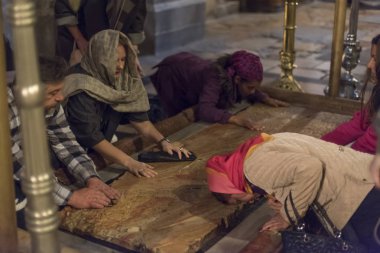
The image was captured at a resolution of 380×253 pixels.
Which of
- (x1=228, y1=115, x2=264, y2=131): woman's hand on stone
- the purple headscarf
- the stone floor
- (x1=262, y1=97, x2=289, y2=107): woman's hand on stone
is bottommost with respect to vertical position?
the stone floor

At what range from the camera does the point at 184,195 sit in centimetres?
256

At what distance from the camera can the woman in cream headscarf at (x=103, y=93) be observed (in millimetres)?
2703

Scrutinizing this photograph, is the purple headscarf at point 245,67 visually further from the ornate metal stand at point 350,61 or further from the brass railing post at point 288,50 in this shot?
the ornate metal stand at point 350,61

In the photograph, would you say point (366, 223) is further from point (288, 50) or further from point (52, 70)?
point (288, 50)

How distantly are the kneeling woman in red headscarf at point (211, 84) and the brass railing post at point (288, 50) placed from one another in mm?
370

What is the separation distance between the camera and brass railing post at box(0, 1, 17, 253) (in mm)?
1589

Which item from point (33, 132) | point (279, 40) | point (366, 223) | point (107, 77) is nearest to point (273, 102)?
point (107, 77)

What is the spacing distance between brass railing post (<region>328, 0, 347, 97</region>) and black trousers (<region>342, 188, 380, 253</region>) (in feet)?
5.79

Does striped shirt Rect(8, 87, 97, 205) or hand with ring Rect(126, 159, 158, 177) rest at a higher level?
striped shirt Rect(8, 87, 97, 205)

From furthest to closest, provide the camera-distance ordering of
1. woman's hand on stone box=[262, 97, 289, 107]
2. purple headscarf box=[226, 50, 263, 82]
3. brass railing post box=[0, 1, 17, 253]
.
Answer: woman's hand on stone box=[262, 97, 289, 107], purple headscarf box=[226, 50, 263, 82], brass railing post box=[0, 1, 17, 253]

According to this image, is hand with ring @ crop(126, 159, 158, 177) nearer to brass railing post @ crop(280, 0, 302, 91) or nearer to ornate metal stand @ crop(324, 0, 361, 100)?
brass railing post @ crop(280, 0, 302, 91)

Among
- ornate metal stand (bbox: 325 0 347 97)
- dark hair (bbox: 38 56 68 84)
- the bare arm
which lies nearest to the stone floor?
ornate metal stand (bbox: 325 0 347 97)

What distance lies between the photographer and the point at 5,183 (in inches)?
66.2

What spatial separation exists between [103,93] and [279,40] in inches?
157
